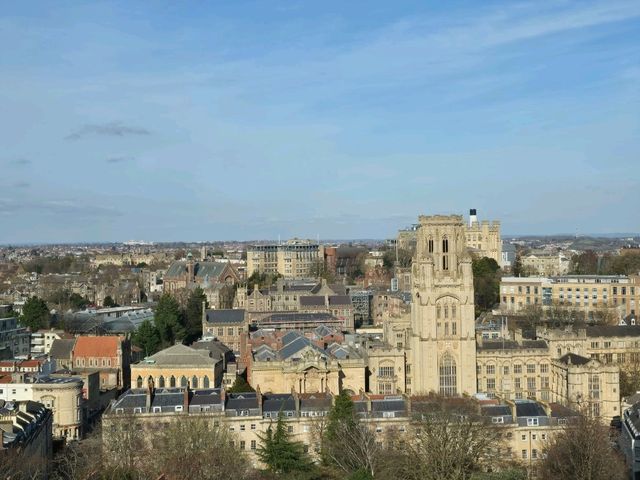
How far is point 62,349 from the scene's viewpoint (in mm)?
81125

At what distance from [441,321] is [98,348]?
1258 inches

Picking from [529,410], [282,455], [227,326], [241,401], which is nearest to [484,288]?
[227,326]

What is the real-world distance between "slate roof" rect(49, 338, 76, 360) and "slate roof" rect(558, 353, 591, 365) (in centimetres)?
4370

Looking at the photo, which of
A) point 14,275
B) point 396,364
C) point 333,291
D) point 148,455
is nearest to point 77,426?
point 148,455

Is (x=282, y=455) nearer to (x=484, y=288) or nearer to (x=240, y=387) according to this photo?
(x=240, y=387)

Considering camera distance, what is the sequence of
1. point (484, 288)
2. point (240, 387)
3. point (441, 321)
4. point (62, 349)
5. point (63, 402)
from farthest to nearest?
point (484, 288) → point (62, 349) → point (441, 321) → point (240, 387) → point (63, 402)

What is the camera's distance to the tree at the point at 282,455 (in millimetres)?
50375

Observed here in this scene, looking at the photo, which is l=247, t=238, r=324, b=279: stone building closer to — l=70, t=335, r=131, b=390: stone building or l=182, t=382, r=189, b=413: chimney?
l=70, t=335, r=131, b=390: stone building

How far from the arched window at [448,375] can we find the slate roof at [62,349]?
3463 cm

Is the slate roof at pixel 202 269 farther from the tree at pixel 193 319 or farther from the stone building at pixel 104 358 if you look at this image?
the stone building at pixel 104 358

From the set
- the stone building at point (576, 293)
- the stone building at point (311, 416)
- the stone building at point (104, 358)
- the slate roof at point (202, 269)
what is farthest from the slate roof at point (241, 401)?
the slate roof at point (202, 269)

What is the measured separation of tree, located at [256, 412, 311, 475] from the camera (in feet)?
165

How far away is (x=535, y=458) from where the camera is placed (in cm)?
5497

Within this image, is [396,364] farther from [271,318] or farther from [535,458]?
[271,318]
